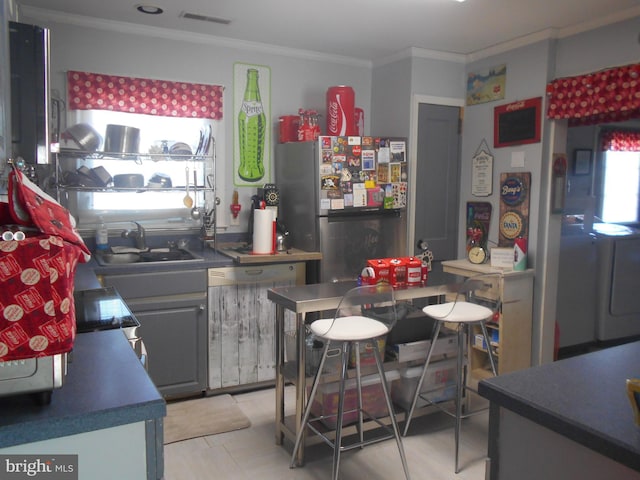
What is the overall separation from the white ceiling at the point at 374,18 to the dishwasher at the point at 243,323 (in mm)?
1592

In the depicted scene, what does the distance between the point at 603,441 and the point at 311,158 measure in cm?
285

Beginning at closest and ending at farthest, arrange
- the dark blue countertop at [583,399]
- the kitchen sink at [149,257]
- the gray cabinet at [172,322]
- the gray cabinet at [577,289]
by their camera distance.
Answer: the dark blue countertop at [583,399], the gray cabinet at [172,322], the kitchen sink at [149,257], the gray cabinet at [577,289]

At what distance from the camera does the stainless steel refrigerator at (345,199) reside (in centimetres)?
358

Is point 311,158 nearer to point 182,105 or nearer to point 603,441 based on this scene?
point 182,105

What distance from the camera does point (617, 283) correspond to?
4.28 metres

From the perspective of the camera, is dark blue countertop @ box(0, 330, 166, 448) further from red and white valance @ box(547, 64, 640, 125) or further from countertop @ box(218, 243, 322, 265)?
red and white valance @ box(547, 64, 640, 125)

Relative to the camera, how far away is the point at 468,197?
416cm

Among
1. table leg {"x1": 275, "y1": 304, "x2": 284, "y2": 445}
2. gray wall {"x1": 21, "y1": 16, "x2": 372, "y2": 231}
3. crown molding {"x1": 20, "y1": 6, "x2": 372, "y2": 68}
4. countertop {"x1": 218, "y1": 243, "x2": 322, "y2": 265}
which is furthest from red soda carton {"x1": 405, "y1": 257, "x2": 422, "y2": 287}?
crown molding {"x1": 20, "y1": 6, "x2": 372, "y2": 68}

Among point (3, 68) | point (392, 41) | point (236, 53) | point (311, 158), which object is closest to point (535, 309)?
point (311, 158)

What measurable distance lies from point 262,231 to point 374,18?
154 cm

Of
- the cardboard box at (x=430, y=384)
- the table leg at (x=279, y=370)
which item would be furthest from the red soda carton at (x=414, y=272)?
the table leg at (x=279, y=370)

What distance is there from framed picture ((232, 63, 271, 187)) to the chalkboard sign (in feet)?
5.66

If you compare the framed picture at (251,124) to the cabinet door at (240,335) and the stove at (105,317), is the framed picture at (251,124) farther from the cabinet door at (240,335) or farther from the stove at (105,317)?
the stove at (105,317)

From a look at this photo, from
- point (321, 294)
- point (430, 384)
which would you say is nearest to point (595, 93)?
point (430, 384)
